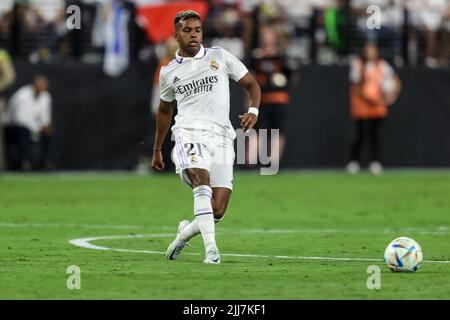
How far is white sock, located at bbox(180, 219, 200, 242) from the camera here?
39.4 ft

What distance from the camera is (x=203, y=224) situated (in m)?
11.7

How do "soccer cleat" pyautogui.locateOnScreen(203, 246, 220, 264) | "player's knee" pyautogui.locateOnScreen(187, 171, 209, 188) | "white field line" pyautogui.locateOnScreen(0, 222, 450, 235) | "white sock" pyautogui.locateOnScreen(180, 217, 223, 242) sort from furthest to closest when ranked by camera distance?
1. "white field line" pyautogui.locateOnScreen(0, 222, 450, 235)
2. "white sock" pyautogui.locateOnScreen(180, 217, 223, 242)
3. "player's knee" pyautogui.locateOnScreen(187, 171, 209, 188)
4. "soccer cleat" pyautogui.locateOnScreen(203, 246, 220, 264)

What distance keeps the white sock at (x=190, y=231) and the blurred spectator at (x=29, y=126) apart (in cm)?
1559

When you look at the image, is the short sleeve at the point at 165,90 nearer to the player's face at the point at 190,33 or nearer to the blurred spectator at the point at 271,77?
the player's face at the point at 190,33

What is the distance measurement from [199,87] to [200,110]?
22 centimetres

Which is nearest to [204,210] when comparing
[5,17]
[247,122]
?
[247,122]

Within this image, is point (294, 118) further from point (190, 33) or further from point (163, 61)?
point (190, 33)

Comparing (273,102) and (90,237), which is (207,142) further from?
(273,102)

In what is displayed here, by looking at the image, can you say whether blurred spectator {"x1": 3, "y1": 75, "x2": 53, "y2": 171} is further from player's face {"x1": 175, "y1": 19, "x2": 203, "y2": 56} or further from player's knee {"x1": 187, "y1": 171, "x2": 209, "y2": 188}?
player's knee {"x1": 187, "y1": 171, "x2": 209, "y2": 188}

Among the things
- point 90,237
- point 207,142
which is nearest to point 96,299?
point 207,142

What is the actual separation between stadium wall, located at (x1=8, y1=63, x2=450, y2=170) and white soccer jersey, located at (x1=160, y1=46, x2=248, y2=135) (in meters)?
15.2

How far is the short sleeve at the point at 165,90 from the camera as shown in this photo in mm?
12352

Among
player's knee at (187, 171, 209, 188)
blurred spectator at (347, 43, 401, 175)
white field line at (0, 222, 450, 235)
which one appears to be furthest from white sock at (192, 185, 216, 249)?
blurred spectator at (347, 43, 401, 175)

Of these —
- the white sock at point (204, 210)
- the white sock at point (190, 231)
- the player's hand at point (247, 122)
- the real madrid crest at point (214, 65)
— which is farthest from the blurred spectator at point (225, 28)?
the white sock at point (204, 210)
